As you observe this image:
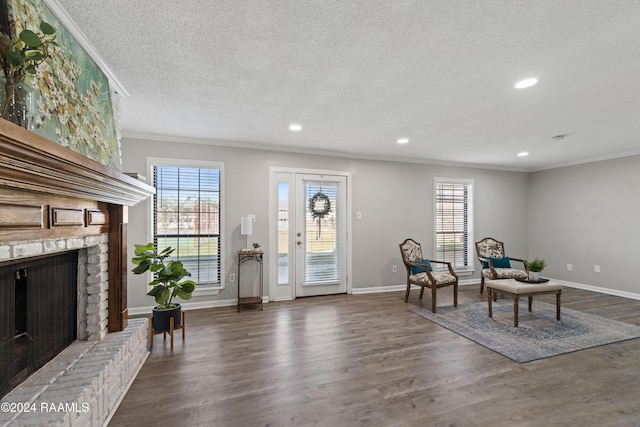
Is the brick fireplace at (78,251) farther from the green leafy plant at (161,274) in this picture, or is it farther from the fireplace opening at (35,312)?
the green leafy plant at (161,274)

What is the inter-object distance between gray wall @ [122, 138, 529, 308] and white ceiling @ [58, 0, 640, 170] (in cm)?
60

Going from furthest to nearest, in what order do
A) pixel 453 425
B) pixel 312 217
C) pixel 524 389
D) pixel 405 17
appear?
pixel 312 217 → pixel 524 389 → pixel 453 425 → pixel 405 17

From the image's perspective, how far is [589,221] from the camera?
560cm

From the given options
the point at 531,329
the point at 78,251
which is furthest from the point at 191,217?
the point at 531,329

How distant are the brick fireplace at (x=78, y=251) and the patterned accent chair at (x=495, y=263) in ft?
15.6

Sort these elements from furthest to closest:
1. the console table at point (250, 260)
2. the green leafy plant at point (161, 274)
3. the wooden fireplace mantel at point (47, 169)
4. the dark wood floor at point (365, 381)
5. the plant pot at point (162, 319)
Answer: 1. the console table at point (250, 260)
2. the plant pot at point (162, 319)
3. the green leafy plant at point (161, 274)
4. the dark wood floor at point (365, 381)
5. the wooden fireplace mantel at point (47, 169)

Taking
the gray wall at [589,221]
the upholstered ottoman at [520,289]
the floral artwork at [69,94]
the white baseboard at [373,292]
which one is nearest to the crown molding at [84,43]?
the floral artwork at [69,94]

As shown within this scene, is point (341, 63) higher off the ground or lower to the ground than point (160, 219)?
higher

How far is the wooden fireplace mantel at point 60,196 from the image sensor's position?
1.12 m

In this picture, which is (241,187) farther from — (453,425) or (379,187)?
(453,425)

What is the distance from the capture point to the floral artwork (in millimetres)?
1495

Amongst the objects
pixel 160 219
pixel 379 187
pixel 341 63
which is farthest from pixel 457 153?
pixel 160 219

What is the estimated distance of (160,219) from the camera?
4.19 meters

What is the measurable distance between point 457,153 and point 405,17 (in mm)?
3987
